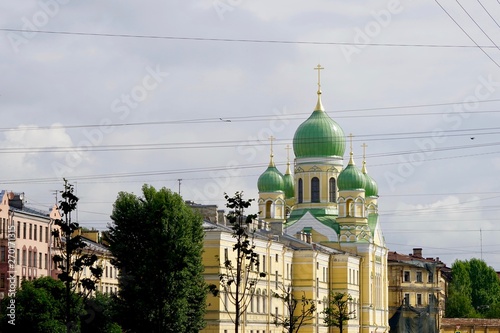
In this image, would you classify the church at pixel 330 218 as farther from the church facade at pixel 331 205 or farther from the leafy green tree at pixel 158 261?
the leafy green tree at pixel 158 261

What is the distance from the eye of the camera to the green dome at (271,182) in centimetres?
13500

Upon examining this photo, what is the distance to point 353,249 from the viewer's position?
431 ft

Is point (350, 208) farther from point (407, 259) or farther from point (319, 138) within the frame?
point (407, 259)

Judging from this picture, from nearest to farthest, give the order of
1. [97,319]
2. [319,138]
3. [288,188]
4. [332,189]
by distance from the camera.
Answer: [97,319] < [319,138] < [332,189] < [288,188]

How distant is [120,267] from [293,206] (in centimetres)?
5805

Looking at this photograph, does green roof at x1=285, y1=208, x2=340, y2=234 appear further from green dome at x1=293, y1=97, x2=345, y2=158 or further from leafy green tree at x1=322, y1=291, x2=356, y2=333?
leafy green tree at x1=322, y1=291, x2=356, y2=333

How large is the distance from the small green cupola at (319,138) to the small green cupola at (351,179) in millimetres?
3368

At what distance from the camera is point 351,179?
5162 inches

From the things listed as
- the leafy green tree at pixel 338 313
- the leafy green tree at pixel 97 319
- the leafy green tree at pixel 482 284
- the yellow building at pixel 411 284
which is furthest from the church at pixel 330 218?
Result: the leafy green tree at pixel 482 284

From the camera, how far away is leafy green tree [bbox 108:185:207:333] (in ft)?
258

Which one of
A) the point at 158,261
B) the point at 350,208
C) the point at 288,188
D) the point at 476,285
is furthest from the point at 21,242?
the point at 476,285

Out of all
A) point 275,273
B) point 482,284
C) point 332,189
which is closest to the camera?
point 275,273

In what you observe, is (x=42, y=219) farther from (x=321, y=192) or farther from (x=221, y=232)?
(x=321, y=192)

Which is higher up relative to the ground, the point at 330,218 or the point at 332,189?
the point at 332,189
